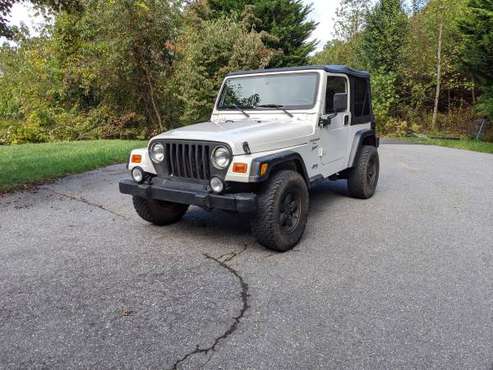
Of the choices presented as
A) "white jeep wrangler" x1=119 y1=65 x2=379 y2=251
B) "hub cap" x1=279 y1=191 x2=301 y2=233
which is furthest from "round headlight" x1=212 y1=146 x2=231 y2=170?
"hub cap" x1=279 y1=191 x2=301 y2=233

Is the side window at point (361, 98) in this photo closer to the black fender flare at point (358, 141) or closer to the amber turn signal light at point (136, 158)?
the black fender flare at point (358, 141)

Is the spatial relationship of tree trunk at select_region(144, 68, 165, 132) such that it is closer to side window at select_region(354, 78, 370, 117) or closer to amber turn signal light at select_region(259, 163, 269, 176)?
side window at select_region(354, 78, 370, 117)

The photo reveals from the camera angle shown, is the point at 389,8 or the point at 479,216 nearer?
the point at 479,216

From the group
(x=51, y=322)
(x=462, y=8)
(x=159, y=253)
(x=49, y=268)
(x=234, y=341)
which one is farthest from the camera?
(x=462, y=8)

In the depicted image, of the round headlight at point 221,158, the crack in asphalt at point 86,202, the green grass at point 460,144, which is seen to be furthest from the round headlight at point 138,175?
the green grass at point 460,144

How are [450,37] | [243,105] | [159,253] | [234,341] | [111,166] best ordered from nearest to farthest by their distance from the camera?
[234,341] < [159,253] < [243,105] < [111,166] < [450,37]

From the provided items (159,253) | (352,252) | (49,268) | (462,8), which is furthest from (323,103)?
(462,8)

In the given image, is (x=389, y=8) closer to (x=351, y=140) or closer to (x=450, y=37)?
(x=450, y=37)

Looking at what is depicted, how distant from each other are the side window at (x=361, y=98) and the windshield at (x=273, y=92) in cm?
119

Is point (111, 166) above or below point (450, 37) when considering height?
below

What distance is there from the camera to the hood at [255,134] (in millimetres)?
3572

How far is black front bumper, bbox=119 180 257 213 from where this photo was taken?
3363mm

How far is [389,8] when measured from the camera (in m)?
17.4

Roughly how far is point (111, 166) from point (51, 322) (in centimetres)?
632
